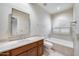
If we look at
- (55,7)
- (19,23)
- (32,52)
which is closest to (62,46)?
(32,52)

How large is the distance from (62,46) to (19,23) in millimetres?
822

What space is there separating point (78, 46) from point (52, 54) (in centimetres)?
43

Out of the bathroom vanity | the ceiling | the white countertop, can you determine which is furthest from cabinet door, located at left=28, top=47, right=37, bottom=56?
the ceiling

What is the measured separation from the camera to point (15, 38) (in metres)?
1.26

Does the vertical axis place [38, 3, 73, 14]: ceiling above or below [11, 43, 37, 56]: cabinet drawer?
above

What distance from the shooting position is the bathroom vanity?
100 centimetres

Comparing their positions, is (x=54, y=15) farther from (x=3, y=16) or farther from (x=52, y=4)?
(x=3, y=16)

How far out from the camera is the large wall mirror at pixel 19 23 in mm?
1295

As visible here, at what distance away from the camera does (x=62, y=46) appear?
134 centimetres

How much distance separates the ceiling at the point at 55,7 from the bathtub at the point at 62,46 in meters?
0.48

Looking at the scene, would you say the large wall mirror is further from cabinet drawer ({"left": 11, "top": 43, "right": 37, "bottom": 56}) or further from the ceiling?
the ceiling

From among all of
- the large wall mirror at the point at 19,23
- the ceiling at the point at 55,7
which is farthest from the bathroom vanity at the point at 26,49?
the ceiling at the point at 55,7

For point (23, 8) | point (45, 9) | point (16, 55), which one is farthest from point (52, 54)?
point (23, 8)

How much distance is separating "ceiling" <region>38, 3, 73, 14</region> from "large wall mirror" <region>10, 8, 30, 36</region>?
329 millimetres
